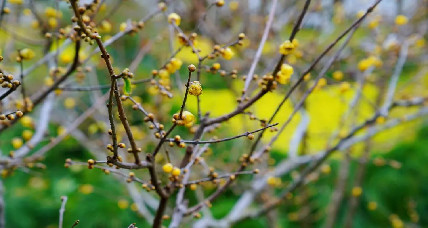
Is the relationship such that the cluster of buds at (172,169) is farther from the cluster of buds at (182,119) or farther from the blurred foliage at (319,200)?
the blurred foliage at (319,200)

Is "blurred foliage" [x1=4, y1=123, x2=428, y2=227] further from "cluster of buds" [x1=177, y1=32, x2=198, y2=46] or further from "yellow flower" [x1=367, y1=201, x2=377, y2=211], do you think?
"cluster of buds" [x1=177, y1=32, x2=198, y2=46]

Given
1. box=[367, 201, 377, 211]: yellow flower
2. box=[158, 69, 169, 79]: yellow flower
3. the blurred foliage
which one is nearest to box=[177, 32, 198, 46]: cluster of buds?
box=[158, 69, 169, 79]: yellow flower

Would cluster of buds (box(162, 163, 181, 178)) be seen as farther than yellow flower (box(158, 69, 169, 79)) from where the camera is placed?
No

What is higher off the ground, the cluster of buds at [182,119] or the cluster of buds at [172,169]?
the cluster of buds at [172,169]

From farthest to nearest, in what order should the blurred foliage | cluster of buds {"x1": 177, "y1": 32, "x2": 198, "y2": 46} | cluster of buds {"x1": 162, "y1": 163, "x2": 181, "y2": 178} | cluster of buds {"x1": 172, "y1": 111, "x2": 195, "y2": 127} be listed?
the blurred foliage < cluster of buds {"x1": 177, "y1": 32, "x2": 198, "y2": 46} < cluster of buds {"x1": 162, "y1": 163, "x2": 181, "y2": 178} < cluster of buds {"x1": 172, "y1": 111, "x2": 195, "y2": 127}

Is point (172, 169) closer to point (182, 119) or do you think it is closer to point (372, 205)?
point (182, 119)

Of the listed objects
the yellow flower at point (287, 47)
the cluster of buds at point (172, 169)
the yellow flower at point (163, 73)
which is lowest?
the cluster of buds at point (172, 169)

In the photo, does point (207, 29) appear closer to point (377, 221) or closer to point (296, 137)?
point (296, 137)

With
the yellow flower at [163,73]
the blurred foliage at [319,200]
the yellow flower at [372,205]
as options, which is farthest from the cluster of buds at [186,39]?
the yellow flower at [372,205]

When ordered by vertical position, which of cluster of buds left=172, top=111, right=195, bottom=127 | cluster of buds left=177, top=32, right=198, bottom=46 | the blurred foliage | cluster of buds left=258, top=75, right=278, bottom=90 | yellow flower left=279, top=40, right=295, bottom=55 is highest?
the blurred foliage

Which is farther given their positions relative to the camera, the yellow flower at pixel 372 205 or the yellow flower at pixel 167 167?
the yellow flower at pixel 372 205

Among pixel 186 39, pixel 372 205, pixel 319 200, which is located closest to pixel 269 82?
pixel 186 39

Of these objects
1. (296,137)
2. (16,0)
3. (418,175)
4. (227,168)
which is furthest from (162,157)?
(418,175)
